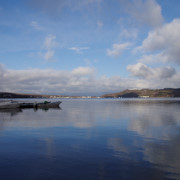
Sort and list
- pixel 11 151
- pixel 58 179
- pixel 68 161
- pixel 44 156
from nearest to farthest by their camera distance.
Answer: pixel 58 179 → pixel 68 161 → pixel 44 156 → pixel 11 151

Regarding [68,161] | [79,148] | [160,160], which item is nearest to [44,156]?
[68,161]

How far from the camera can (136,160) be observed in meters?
12.6

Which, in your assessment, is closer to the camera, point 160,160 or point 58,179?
point 58,179

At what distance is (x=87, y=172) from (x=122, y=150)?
199 inches

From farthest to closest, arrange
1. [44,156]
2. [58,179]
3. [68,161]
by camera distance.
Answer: [44,156], [68,161], [58,179]

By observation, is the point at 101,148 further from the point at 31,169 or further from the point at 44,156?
the point at 31,169

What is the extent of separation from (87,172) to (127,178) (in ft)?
7.43

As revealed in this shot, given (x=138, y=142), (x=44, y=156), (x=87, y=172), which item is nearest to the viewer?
(x=87, y=172)

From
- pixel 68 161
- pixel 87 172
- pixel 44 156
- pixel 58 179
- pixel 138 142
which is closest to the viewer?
pixel 58 179

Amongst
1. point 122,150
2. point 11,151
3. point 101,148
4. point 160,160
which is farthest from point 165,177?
point 11,151

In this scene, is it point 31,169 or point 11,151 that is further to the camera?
point 11,151

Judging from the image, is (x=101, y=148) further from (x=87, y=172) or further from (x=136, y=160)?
(x=87, y=172)

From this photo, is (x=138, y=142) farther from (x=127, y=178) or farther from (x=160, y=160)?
→ (x=127, y=178)

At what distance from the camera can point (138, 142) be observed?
58.2 ft
